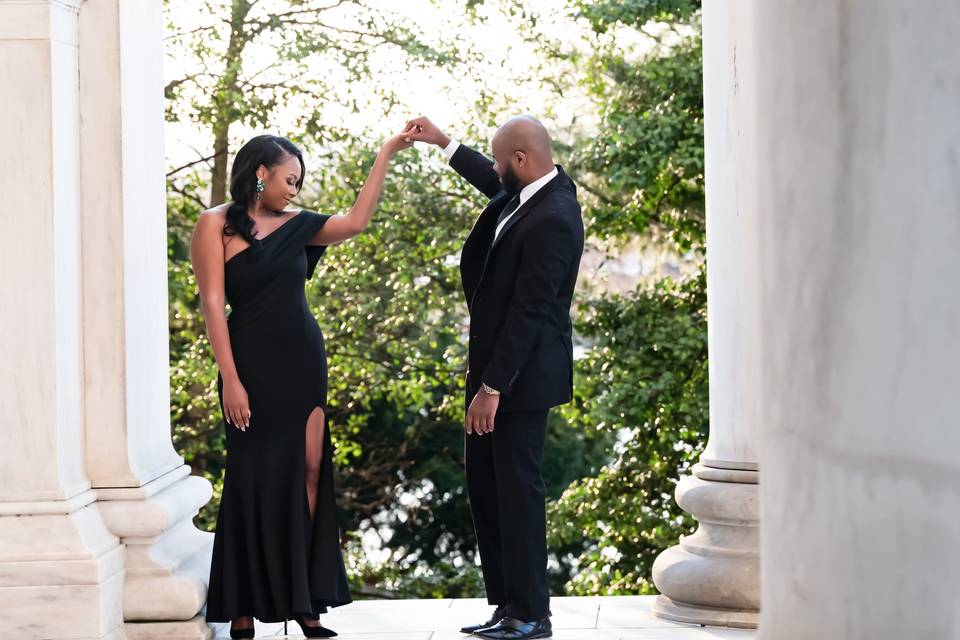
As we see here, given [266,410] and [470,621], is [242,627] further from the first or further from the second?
[470,621]

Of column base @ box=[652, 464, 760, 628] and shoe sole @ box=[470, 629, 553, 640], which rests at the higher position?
column base @ box=[652, 464, 760, 628]

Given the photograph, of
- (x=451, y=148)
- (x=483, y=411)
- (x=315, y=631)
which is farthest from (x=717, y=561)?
(x=451, y=148)

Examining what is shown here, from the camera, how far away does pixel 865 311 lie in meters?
3.41

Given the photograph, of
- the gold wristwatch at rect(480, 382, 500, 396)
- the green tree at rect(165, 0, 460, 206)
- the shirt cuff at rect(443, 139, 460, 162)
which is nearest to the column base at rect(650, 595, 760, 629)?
the gold wristwatch at rect(480, 382, 500, 396)

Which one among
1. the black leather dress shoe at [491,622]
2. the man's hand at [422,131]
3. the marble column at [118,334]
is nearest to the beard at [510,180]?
the man's hand at [422,131]

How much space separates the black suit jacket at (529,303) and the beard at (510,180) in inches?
6.5

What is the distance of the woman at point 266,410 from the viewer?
884 centimetres

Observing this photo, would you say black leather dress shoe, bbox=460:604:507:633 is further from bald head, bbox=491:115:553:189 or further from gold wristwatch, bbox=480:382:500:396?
bald head, bbox=491:115:553:189

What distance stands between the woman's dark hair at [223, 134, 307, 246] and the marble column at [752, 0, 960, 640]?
5763 mm

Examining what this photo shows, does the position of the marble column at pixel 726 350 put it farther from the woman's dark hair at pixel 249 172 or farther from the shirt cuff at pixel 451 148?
the woman's dark hair at pixel 249 172

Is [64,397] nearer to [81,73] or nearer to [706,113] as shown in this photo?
[81,73]

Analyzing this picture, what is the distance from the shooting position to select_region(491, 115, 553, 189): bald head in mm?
8984

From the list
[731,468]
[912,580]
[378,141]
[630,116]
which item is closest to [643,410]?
[630,116]

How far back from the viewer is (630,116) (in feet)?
72.8
